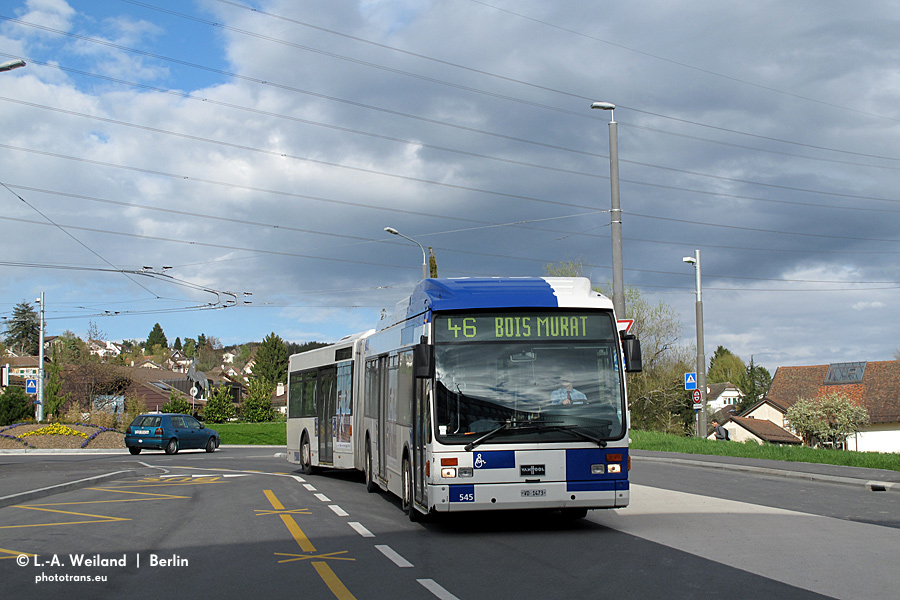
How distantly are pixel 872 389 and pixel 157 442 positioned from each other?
67.1 meters

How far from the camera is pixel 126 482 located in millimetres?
19438

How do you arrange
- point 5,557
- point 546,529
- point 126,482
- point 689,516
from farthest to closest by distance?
point 126,482
point 689,516
point 546,529
point 5,557

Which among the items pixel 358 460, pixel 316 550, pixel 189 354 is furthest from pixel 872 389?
pixel 189 354

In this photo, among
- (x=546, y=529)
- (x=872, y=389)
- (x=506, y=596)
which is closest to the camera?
(x=506, y=596)

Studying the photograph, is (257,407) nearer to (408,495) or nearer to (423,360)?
(408,495)

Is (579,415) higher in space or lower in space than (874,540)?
higher

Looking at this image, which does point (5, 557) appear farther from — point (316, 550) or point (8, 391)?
point (8, 391)

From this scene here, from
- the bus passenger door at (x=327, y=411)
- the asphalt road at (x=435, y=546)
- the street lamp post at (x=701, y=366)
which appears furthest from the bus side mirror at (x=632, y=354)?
the street lamp post at (x=701, y=366)

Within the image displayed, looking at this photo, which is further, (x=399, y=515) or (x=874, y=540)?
(x=399, y=515)

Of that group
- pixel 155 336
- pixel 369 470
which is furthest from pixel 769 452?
pixel 155 336

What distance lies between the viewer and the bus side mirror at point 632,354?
10188 millimetres

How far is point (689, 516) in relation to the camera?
1221 centimetres

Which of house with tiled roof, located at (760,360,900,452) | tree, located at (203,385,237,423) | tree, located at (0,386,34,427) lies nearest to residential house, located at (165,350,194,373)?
tree, located at (203,385,237,423)

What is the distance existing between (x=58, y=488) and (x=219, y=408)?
5929 cm
